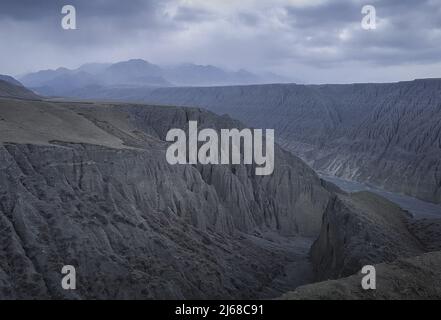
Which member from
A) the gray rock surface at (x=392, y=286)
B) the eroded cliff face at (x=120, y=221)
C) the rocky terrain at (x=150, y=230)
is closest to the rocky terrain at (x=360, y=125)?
the rocky terrain at (x=150, y=230)

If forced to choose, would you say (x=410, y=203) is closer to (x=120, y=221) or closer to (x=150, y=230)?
(x=150, y=230)

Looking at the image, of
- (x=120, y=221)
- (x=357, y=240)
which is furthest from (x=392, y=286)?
(x=120, y=221)

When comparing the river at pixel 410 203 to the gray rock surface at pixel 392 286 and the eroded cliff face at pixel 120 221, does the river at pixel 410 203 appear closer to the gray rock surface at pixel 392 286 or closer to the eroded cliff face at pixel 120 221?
the eroded cliff face at pixel 120 221

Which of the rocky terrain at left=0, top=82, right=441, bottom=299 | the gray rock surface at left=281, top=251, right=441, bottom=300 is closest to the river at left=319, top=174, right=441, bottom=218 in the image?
the rocky terrain at left=0, top=82, right=441, bottom=299

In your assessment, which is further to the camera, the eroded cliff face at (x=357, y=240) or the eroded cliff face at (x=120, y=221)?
the eroded cliff face at (x=357, y=240)

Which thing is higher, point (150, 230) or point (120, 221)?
point (120, 221)

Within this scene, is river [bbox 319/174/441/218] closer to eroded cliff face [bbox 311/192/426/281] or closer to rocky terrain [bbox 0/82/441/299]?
rocky terrain [bbox 0/82/441/299]
